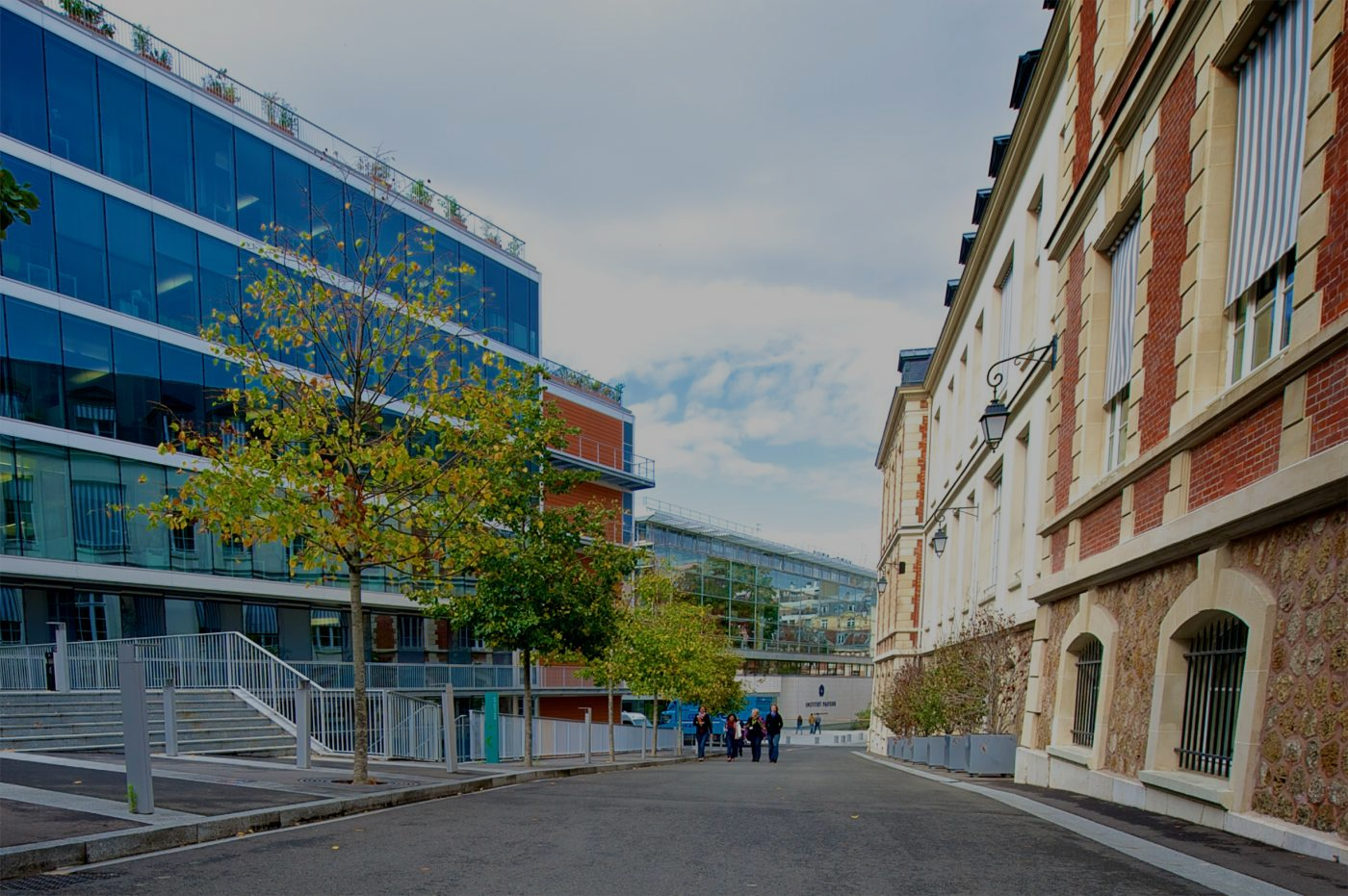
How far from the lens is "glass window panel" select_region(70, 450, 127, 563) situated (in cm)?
2484

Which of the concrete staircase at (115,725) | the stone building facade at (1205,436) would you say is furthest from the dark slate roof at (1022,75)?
the concrete staircase at (115,725)

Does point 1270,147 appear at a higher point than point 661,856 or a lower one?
higher

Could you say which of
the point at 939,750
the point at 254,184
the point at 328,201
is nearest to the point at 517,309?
the point at 328,201

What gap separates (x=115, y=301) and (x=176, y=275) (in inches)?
79.8

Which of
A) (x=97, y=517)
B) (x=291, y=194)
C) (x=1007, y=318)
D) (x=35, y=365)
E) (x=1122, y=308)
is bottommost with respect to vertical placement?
(x=97, y=517)

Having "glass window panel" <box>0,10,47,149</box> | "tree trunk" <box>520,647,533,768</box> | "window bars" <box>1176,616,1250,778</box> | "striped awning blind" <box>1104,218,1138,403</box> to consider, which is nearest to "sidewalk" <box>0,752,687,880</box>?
"tree trunk" <box>520,647,533,768</box>

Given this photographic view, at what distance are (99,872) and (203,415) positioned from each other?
24.1m

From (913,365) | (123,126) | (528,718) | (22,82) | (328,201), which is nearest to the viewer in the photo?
(528,718)

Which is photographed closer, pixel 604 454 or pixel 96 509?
pixel 96 509

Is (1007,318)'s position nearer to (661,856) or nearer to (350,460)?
(350,460)

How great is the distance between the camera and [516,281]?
40500mm

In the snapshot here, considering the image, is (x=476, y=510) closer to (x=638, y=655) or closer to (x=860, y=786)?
(x=860, y=786)

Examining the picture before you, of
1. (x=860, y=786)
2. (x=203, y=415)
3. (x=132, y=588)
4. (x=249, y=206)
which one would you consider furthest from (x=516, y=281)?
(x=860, y=786)

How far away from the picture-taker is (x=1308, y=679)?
21.6 ft
